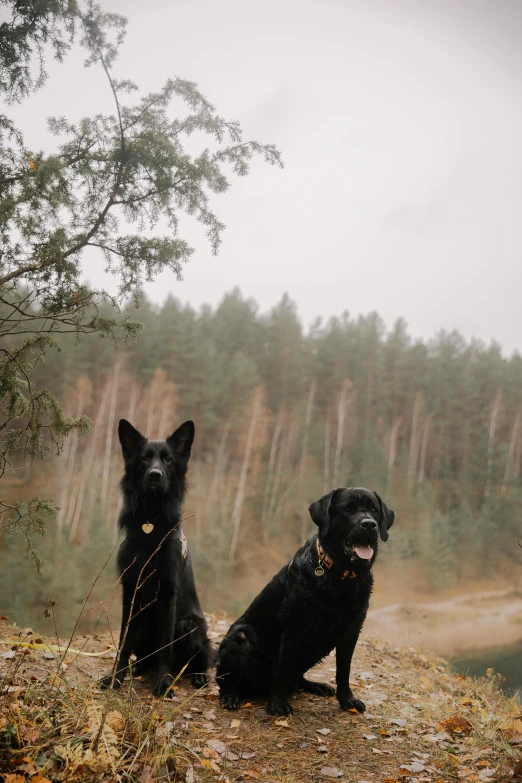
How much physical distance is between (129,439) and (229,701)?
2328mm

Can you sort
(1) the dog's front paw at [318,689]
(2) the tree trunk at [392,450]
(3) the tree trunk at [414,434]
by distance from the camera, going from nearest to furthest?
(1) the dog's front paw at [318,689] → (2) the tree trunk at [392,450] → (3) the tree trunk at [414,434]

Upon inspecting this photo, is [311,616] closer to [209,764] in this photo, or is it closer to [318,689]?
[318,689]

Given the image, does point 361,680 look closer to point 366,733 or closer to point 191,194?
point 366,733

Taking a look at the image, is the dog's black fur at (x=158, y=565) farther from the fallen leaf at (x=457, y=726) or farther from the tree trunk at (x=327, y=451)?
the tree trunk at (x=327, y=451)

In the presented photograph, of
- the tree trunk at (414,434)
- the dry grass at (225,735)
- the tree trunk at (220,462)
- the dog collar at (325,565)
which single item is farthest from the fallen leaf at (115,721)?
the tree trunk at (414,434)

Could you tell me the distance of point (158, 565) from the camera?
161 inches

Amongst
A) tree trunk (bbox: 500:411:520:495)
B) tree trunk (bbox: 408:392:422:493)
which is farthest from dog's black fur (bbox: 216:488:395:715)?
tree trunk (bbox: 500:411:520:495)

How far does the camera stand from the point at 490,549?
25.7m

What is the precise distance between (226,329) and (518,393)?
66.5ft

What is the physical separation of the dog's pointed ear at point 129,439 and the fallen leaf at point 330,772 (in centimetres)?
273

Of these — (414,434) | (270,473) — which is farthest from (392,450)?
(270,473)

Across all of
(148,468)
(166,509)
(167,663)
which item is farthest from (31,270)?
(167,663)

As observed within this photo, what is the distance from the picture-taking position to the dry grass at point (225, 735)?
7.36ft

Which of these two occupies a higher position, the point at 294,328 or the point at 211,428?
the point at 294,328
